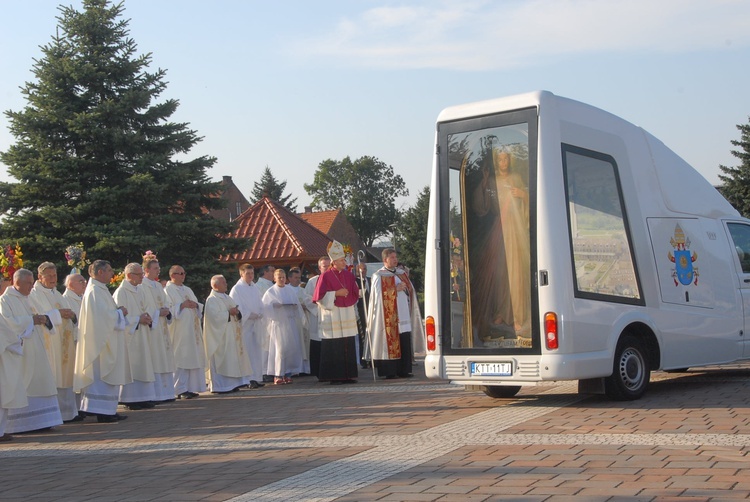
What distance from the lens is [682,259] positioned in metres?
12.0

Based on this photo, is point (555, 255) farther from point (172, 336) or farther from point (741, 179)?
point (741, 179)

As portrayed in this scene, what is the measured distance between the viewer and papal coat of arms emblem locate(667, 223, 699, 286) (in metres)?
11.9

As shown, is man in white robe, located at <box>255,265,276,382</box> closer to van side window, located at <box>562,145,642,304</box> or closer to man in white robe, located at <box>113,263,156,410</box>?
man in white robe, located at <box>113,263,156,410</box>

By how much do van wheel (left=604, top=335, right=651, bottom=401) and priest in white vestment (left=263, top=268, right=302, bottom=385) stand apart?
785cm

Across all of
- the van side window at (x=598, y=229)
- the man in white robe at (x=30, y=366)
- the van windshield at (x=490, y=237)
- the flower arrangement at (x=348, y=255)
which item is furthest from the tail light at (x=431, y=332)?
the flower arrangement at (x=348, y=255)

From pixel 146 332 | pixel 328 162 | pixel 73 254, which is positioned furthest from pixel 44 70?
pixel 328 162

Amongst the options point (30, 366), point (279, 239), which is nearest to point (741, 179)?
point (279, 239)

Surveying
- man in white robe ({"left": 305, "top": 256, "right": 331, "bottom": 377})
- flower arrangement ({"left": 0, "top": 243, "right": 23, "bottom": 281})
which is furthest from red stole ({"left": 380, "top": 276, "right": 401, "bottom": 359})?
flower arrangement ({"left": 0, "top": 243, "right": 23, "bottom": 281})

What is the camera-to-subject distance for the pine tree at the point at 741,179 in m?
39.8

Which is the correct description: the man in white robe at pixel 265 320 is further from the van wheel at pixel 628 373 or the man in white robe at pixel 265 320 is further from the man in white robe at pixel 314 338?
the van wheel at pixel 628 373

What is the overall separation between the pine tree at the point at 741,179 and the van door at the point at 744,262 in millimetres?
27926

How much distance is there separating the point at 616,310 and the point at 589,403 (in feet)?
3.56

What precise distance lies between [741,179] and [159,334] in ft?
104

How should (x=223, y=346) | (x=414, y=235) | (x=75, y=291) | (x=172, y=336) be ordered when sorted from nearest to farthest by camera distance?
1. (x=75, y=291)
2. (x=172, y=336)
3. (x=223, y=346)
4. (x=414, y=235)
